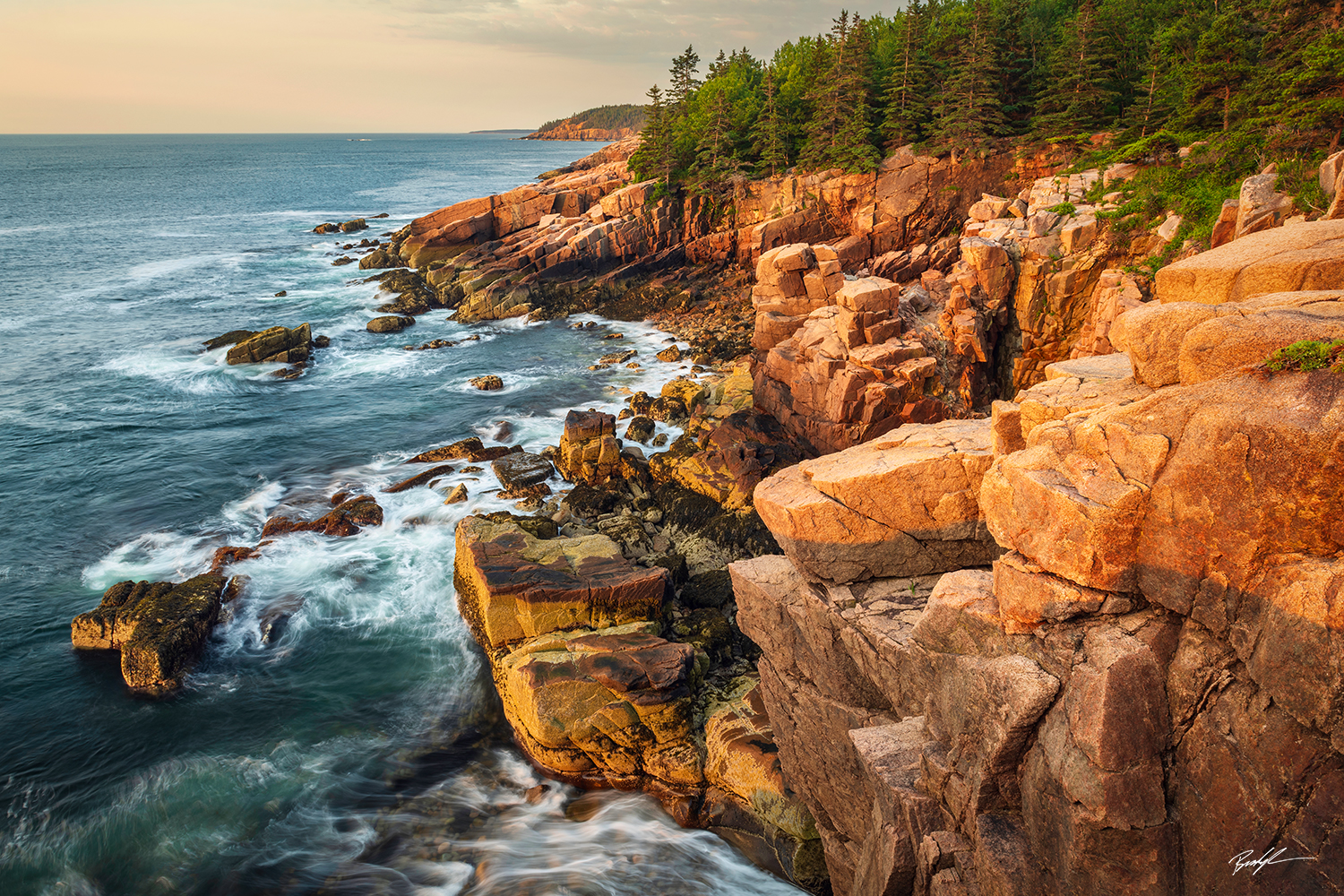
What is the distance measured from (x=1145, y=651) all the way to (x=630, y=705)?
11327mm

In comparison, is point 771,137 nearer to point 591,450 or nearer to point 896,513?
point 591,450

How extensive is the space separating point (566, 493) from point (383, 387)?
65.8 feet

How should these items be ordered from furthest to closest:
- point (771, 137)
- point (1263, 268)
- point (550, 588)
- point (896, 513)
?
1. point (771, 137)
2. point (550, 588)
3. point (896, 513)
4. point (1263, 268)

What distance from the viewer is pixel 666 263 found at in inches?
2393

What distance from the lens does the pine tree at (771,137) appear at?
5997 cm

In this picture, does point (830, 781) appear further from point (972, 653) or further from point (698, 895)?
point (972, 653)

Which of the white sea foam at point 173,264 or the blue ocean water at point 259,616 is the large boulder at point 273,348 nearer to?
the blue ocean water at point 259,616

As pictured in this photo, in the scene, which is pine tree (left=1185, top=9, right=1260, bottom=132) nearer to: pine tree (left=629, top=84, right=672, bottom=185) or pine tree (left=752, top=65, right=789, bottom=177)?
pine tree (left=752, top=65, right=789, bottom=177)

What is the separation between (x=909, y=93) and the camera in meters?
55.0

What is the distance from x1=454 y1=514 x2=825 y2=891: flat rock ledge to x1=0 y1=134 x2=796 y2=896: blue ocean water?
30.0 inches

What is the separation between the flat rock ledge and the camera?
15.4 metres

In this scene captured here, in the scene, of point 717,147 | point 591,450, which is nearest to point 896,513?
point 591,450

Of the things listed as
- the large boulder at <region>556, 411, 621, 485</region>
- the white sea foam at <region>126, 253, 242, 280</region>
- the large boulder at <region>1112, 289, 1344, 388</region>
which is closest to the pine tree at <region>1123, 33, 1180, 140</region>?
the large boulder at <region>556, 411, 621, 485</region>

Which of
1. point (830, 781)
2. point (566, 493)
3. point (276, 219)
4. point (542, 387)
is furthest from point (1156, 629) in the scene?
point (276, 219)
